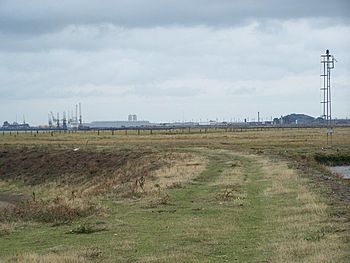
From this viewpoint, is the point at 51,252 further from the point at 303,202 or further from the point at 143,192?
the point at 143,192

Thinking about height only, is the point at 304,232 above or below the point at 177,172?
above

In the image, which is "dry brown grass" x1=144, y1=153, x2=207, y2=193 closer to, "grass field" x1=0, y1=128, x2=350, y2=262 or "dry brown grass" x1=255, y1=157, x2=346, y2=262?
"grass field" x1=0, y1=128, x2=350, y2=262

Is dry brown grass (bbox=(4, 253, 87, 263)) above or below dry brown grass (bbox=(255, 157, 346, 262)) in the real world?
below

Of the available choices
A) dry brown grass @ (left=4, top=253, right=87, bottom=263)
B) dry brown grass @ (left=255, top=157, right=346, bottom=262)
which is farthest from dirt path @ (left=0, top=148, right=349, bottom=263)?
dry brown grass @ (left=4, top=253, right=87, bottom=263)

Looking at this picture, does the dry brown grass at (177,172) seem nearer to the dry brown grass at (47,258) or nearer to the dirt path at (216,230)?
the dirt path at (216,230)

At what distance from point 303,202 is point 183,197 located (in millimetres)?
5998

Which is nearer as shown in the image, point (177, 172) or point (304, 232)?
point (304, 232)

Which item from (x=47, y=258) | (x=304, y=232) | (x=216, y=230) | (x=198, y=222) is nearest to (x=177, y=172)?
(x=198, y=222)

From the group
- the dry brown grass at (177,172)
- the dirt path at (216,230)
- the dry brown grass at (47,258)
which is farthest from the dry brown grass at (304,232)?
the dry brown grass at (177,172)

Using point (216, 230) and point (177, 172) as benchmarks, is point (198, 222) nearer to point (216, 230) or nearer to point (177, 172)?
point (216, 230)

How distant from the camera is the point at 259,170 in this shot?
38.0 meters

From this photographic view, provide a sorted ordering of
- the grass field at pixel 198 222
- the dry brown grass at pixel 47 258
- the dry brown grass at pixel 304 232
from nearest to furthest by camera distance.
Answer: the dry brown grass at pixel 304 232 < the dry brown grass at pixel 47 258 < the grass field at pixel 198 222

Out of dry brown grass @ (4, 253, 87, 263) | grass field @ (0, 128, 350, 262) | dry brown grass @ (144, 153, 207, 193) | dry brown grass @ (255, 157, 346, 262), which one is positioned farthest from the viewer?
dry brown grass @ (144, 153, 207, 193)

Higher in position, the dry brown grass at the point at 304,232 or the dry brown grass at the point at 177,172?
the dry brown grass at the point at 304,232
